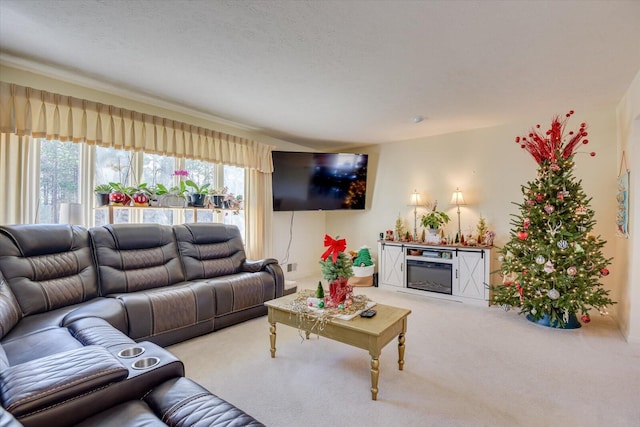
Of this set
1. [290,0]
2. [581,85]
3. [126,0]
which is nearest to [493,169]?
[581,85]

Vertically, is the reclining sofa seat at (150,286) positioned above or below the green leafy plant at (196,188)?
below

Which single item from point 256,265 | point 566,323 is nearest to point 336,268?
point 256,265

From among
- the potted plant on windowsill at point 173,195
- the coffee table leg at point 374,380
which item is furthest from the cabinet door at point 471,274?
the potted plant on windowsill at point 173,195

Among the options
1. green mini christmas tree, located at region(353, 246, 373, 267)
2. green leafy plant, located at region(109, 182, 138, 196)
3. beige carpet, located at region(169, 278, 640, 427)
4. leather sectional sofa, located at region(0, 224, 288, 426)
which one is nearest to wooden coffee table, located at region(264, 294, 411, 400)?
beige carpet, located at region(169, 278, 640, 427)

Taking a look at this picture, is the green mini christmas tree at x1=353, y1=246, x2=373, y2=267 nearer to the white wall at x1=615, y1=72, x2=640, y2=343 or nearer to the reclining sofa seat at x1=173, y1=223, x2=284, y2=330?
the reclining sofa seat at x1=173, y1=223, x2=284, y2=330

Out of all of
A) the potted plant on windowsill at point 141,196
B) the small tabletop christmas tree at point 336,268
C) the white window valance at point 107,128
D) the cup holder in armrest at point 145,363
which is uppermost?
the white window valance at point 107,128

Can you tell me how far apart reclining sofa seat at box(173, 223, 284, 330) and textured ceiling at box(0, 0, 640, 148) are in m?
1.59

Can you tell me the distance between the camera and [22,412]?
3.37 feet

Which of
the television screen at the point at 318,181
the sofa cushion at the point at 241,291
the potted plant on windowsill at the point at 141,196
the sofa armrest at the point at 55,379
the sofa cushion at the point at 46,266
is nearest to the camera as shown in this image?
the sofa armrest at the point at 55,379

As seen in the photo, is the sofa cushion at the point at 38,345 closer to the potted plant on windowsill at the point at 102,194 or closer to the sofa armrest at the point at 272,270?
the potted plant on windowsill at the point at 102,194

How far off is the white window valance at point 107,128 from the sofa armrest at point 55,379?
2.48 metres

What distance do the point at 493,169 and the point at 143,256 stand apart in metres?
4.58

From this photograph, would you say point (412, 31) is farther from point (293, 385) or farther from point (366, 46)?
point (293, 385)

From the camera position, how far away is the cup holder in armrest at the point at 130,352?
1553 mm
